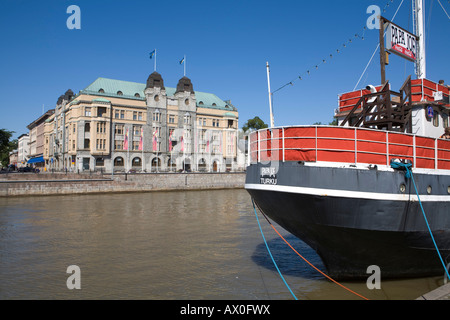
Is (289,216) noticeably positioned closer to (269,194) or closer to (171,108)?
(269,194)

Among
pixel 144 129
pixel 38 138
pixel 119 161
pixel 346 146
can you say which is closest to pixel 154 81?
pixel 144 129

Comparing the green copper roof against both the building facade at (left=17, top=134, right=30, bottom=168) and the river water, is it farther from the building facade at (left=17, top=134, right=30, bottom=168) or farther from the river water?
the building facade at (left=17, top=134, right=30, bottom=168)

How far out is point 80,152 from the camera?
72000 mm

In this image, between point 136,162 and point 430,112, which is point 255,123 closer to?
point 136,162

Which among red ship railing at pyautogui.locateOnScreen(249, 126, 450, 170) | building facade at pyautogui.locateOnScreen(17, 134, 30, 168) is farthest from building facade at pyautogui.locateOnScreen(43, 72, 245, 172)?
building facade at pyautogui.locateOnScreen(17, 134, 30, 168)

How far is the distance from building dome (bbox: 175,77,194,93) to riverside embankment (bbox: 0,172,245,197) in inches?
1110

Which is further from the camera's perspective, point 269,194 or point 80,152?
point 80,152

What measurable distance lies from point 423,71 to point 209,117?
74.1 metres

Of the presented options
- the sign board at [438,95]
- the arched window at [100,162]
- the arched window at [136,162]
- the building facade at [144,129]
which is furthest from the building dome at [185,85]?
the sign board at [438,95]

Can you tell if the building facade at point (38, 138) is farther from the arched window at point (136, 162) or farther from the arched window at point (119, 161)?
the arched window at point (136, 162)

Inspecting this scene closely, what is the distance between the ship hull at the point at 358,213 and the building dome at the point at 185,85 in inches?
3001

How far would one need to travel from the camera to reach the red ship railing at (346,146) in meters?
9.69

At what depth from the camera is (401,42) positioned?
49.2 feet

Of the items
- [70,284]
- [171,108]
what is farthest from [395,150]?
[171,108]
